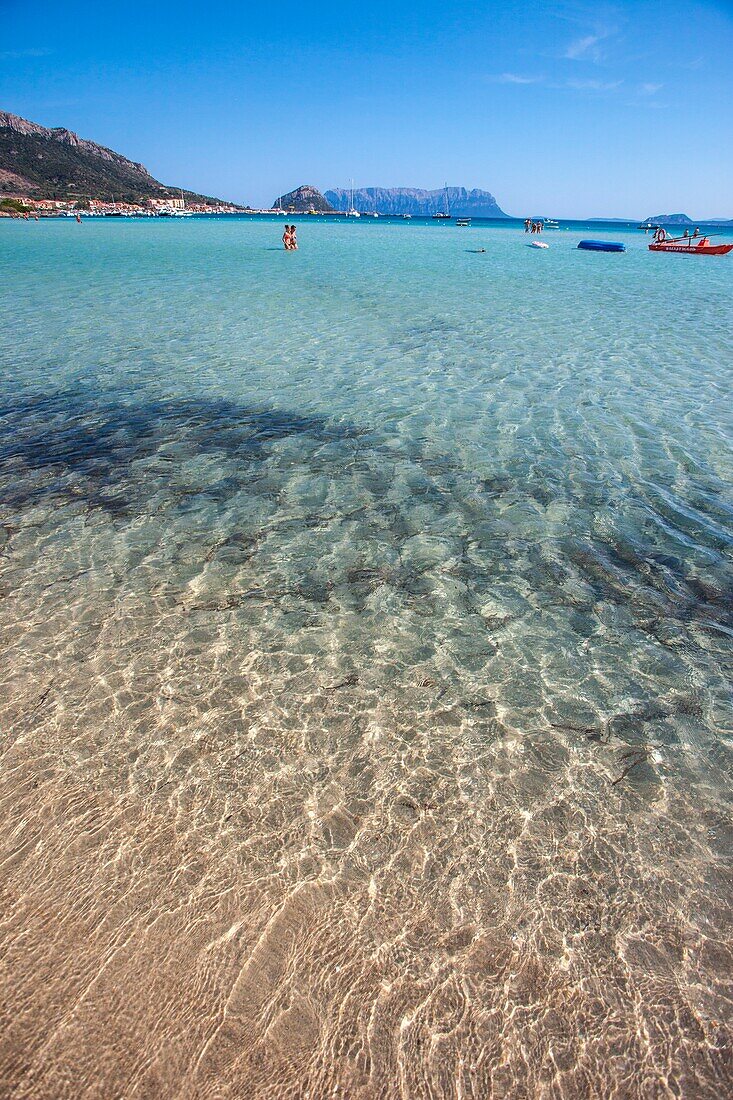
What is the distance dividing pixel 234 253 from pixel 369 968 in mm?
59865

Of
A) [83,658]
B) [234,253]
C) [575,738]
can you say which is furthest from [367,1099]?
[234,253]

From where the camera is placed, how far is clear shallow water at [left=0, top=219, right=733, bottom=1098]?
3111 millimetres

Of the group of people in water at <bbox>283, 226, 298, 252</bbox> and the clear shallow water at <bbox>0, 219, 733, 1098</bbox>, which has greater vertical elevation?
the group of people in water at <bbox>283, 226, 298, 252</bbox>

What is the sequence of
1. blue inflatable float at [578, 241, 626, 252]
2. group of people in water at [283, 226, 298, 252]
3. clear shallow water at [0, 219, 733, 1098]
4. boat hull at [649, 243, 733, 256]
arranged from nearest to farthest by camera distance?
clear shallow water at [0, 219, 733, 1098] < group of people in water at [283, 226, 298, 252] < boat hull at [649, 243, 733, 256] < blue inflatable float at [578, 241, 626, 252]

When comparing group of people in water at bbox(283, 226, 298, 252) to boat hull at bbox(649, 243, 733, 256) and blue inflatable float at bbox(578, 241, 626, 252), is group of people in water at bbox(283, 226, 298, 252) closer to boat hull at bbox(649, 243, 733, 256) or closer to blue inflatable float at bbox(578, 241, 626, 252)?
blue inflatable float at bbox(578, 241, 626, 252)

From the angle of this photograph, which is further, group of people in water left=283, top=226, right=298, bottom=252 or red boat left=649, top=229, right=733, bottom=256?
red boat left=649, top=229, right=733, bottom=256

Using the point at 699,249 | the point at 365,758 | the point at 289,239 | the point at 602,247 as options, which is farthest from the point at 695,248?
the point at 365,758

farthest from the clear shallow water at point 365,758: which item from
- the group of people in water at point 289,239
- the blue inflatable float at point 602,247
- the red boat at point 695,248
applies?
the blue inflatable float at point 602,247

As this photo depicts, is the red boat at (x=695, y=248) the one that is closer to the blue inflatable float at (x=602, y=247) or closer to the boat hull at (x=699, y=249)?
the boat hull at (x=699, y=249)

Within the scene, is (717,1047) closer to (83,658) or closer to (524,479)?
(83,658)

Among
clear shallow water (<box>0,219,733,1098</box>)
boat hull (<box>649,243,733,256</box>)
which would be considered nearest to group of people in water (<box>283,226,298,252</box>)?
boat hull (<box>649,243,733,256</box>)

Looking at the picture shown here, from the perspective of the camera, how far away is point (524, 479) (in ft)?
31.9

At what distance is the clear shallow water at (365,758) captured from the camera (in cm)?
311

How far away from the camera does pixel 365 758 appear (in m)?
4.71
